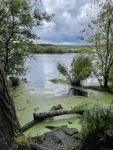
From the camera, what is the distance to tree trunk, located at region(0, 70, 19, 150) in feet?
22.0

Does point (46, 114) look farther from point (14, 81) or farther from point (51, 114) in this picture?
point (14, 81)

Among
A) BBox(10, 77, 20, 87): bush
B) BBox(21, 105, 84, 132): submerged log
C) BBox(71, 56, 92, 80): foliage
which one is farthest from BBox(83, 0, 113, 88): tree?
BBox(21, 105, 84, 132): submerged log

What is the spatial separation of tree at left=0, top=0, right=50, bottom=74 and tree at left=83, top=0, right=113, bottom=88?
8.48 ft

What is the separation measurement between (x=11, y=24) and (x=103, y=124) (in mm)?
9393

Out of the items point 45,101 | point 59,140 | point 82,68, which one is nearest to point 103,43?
point 82,68

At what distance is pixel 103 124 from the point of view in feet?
21.2

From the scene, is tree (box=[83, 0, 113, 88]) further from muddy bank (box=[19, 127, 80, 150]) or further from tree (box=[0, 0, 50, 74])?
muddy bank (box=[19, 127, 80, 150])

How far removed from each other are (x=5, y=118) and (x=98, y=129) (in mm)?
1842

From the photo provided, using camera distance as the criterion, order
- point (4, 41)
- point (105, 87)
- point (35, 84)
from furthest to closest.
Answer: point (35, 84)
point (105, 87)
point (4, 41)

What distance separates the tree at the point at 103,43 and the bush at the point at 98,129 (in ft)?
33.1

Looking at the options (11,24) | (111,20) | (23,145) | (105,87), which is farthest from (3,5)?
(23,145)

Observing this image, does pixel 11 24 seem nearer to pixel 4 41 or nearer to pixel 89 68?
pixel 4 41

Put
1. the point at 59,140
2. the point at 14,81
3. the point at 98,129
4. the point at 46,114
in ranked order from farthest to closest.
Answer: the point at 14,81, the point at 46,114, the point at 59,140, the point at 98,129

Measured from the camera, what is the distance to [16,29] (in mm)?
14961
